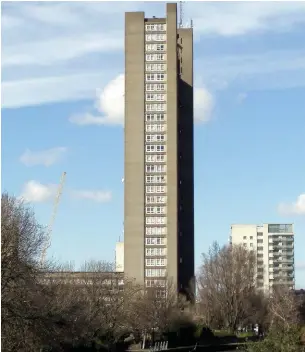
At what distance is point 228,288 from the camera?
122 metres

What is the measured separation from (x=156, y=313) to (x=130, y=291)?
8042 mm

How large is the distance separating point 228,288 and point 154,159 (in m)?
42.5

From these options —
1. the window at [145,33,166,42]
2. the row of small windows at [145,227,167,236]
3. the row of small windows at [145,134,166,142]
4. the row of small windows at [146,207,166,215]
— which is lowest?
the row of small windows at [145,227,167,236]

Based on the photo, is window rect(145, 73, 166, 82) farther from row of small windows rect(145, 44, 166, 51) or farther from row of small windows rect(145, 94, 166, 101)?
row of small windows rect(145, 44, 166, 51)

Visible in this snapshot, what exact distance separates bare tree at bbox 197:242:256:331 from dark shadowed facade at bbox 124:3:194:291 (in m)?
24.0

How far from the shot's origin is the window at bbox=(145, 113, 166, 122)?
518 ft

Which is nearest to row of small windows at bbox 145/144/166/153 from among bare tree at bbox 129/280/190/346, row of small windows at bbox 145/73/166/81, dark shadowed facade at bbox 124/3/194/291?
dark shadowed facade at bbox 124/3/194/291

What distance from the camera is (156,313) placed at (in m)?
99.9

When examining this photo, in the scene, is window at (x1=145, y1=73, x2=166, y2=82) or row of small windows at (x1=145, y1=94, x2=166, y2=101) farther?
window at (x1=145, y1=73, x2=166, y2=82)

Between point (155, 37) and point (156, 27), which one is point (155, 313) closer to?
point (155, 37)

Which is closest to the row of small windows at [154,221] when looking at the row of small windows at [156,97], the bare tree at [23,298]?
the row of small windows at [156,97]

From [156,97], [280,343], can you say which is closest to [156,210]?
[156,97]

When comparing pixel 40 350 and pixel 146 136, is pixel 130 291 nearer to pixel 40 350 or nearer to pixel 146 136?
pixel 40 350

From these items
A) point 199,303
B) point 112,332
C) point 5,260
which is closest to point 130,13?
point 199,303
